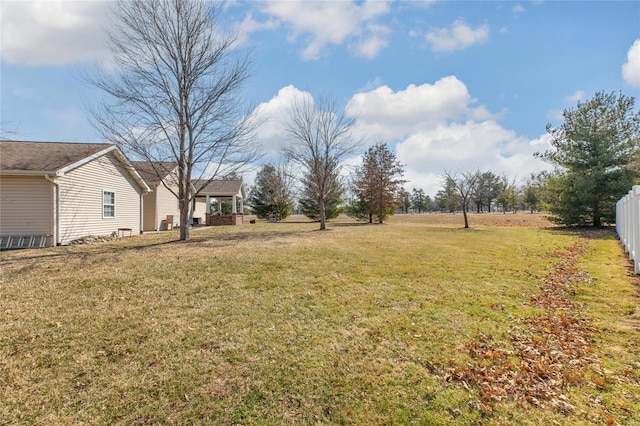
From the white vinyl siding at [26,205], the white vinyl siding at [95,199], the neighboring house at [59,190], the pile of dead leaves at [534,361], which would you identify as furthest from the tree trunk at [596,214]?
the white vinyl siding at [26,205]

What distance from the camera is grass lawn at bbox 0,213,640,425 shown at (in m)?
2.68

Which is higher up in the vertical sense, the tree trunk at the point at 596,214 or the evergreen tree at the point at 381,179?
the evergreen tree at the point at 381,179

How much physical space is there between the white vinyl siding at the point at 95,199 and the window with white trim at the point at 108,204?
13cm

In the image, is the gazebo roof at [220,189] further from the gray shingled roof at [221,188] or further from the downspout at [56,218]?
the downspout at [56,218]

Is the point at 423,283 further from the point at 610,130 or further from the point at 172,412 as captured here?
the point at 610,130

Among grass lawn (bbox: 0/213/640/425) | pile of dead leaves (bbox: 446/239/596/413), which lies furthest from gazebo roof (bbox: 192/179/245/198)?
pile of dead leaves (bbox: 446/239/596/413)

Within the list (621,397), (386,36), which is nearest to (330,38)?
(386,36)

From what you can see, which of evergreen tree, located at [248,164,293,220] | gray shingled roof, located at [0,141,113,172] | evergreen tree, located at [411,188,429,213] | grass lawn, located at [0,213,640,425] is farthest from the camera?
evergreen tree, located at [411,188,429,213]

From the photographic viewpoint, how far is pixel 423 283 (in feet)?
21.8

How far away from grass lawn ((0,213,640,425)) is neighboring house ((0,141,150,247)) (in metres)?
4.05

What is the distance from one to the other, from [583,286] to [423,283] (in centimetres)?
348

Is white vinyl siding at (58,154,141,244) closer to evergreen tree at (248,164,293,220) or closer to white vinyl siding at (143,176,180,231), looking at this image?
white vinyl siding at (143,176,180,231)

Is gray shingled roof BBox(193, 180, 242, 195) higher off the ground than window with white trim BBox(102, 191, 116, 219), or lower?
higher

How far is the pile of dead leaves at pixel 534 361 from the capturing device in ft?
9.40
